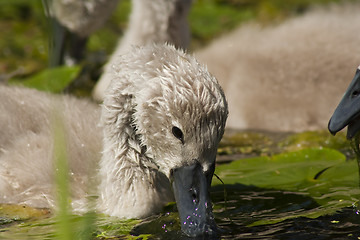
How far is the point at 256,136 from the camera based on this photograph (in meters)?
5.08

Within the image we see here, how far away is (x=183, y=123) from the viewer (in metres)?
2.99

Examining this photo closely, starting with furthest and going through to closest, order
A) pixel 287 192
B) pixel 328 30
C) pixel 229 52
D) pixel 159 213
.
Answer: pixel 229 52 → pixel 328 30 → pixel 287 192 → pixel 159 213

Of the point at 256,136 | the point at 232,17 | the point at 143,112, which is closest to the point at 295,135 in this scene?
the point at 256,136

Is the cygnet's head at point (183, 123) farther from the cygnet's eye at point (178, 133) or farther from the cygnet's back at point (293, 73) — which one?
the cygnet's back at point (293, 73)

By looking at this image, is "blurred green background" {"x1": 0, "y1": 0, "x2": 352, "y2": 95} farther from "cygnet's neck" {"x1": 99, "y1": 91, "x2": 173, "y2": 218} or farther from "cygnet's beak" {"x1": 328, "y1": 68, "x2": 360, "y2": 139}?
"cygnet's beak" {"x1": 328, "y1": 68, "x2": 360, "y2": 139}

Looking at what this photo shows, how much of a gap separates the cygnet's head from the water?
0.61ft

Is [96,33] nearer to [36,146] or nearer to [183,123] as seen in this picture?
[36,146]

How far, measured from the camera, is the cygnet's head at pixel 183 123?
2961 mm

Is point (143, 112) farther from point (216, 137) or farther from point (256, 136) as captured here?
point (256, 136)

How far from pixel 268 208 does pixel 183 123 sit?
2.51 feet

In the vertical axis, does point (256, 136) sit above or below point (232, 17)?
below

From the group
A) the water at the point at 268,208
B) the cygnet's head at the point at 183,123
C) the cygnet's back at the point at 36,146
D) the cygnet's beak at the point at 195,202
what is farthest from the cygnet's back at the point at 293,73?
the cygnet's beak at the point at 195,202

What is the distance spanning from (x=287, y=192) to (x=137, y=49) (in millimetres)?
1095

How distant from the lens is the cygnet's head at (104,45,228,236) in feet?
9.71
